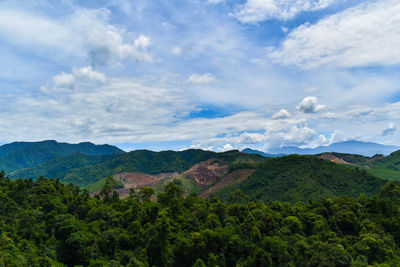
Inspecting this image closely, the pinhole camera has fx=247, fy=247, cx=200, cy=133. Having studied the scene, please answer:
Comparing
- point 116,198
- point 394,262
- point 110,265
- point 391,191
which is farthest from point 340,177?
point 110,265

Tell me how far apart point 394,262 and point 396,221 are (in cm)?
2545

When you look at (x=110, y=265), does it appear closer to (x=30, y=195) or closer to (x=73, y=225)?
(x=73, y=225)

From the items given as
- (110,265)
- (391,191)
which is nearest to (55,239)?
(110,265)

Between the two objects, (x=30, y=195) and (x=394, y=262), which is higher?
(x=30, y=195)

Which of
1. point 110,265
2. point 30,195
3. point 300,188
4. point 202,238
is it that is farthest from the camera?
point 300,188

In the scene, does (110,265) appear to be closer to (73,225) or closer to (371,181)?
(73,225)

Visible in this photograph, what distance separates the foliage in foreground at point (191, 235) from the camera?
5281 cm

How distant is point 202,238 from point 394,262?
4195 centimetres

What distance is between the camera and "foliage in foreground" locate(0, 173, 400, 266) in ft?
173

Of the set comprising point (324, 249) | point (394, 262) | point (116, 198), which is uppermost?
point (116, 198)

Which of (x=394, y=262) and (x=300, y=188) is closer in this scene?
(x=394, y=262)

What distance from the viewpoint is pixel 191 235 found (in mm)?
60219

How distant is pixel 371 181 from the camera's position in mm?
182500

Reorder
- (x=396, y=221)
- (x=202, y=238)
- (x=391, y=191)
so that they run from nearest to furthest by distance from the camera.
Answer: (x=202, y=238) → (x=396, y=221) → (x=391, y=191)
